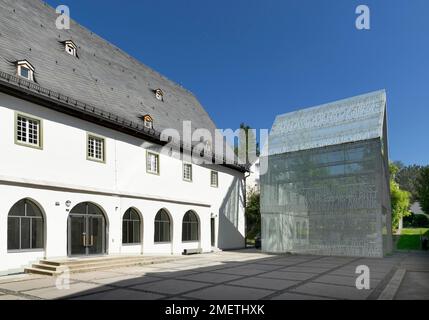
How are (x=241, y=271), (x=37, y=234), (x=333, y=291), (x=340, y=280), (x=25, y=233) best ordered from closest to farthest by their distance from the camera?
(x=333, y=291), (x=340, y=280), (x=25, y=233), (x=37, y=234), (x=241, y=271)

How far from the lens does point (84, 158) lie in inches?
709

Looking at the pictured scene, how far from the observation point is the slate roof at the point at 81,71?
56.1 feet

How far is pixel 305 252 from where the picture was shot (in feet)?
86.9

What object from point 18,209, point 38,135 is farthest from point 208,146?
point 18,209

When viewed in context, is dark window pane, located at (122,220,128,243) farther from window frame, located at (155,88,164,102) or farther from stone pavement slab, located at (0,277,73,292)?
window frame, located at (155,88,164,102)

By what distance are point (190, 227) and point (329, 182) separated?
31.9ft

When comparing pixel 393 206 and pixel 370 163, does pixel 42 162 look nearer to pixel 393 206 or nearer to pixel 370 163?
pixel 370 163

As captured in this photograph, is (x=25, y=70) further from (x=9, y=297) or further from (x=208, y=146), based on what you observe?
(x=208, y=146)

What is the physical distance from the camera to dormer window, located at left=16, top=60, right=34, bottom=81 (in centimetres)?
1570

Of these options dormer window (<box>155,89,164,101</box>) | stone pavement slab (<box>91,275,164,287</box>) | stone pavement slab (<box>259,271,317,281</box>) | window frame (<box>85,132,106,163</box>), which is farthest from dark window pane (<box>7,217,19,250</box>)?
dormer window (<box>155,89,164,101</box>)

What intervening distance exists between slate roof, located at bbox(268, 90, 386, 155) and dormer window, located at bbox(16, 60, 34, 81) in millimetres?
17858

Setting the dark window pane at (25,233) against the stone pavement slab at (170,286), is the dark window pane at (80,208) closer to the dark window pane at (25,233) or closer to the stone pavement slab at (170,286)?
the dark window pane at (25,233)
